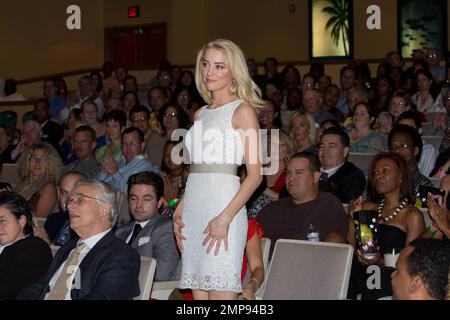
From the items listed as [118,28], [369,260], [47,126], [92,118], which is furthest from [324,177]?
[118,28]

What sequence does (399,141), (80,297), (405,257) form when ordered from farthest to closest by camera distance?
(399,141) → (80,297) → (405,257)

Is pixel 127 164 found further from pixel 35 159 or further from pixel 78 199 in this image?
pixel 78 199

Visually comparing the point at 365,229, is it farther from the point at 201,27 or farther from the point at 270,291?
the point at 201,27

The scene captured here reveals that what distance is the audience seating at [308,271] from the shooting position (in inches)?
158

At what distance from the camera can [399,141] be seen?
6000 mm

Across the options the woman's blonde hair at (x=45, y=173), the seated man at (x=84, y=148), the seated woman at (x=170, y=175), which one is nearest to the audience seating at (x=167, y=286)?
the seated woman at (x=170, y=175)

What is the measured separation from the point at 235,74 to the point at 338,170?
2842 mm

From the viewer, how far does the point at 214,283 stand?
130 inches

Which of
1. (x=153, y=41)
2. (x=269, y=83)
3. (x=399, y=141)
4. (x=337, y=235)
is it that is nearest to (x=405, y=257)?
(x=337, y=235)

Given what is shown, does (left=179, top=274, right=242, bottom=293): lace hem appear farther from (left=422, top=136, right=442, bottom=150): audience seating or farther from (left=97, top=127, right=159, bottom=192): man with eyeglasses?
(left=422, top=136, right=442, bottom=150): audience seating

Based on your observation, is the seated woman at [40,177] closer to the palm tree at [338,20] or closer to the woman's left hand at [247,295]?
the woman's left hand at [247,295]

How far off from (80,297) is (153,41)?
1328cm

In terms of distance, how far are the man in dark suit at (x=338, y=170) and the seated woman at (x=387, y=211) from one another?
873 mm

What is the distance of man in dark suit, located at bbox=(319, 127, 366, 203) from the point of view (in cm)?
591
